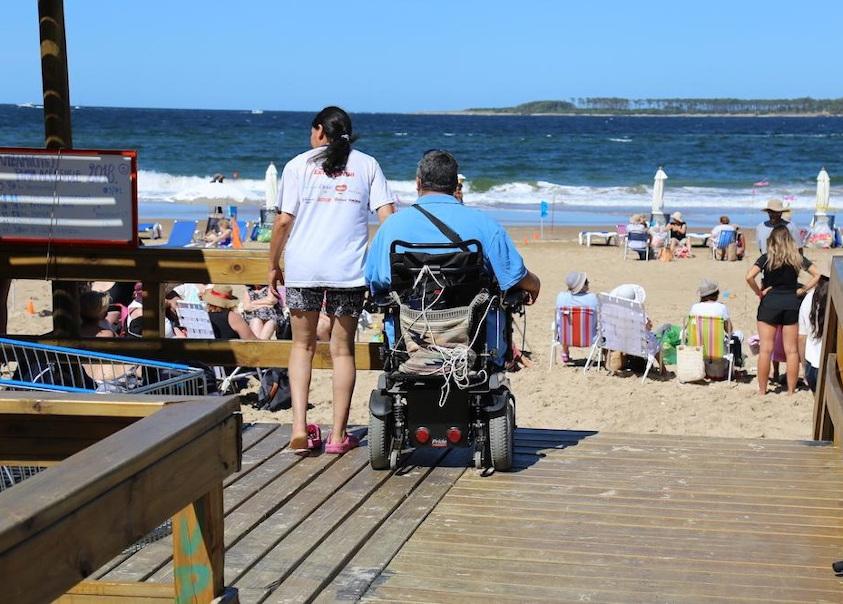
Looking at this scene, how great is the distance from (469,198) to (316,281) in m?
29.7

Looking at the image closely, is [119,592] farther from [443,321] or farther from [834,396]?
[834,396]

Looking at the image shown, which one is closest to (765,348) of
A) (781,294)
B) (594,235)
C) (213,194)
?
(781,294)

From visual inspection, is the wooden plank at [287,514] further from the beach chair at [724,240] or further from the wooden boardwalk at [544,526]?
the beach chair at [724,240]

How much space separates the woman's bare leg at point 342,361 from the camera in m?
4.71

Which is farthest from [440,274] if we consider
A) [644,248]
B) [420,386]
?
[644,248]

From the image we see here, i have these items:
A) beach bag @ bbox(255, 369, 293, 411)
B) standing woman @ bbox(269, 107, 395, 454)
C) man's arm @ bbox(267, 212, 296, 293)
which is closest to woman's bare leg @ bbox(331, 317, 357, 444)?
standing woman @ bbox(269, 107, 395, 454)

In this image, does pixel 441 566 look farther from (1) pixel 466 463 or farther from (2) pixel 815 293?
(2) pixel 815 293

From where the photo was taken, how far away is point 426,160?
4.57 meters

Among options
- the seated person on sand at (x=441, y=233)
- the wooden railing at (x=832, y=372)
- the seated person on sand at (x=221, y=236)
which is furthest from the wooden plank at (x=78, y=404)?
the seated person on sand at (x=221, y=236)

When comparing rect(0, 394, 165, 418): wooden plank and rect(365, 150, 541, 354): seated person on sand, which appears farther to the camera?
rect(365, 150, 541, 354): seated person on sand

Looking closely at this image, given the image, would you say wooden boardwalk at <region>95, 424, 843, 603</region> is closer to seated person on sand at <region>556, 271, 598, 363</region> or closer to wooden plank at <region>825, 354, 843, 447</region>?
wooden plank at <region>825, 354, 843, 447</region>

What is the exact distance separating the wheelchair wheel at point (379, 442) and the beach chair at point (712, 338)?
18.0 feet

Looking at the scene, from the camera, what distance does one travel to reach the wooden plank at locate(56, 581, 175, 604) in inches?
85.2

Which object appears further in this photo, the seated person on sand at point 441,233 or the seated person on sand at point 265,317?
the seated person on sand at point 265,317
